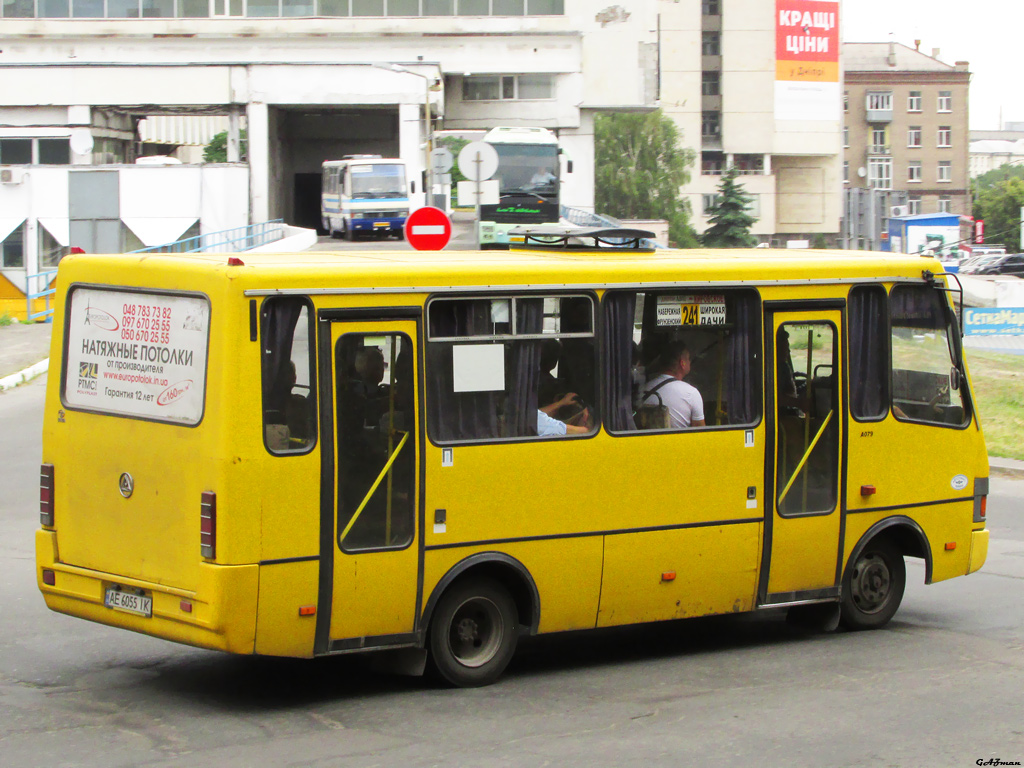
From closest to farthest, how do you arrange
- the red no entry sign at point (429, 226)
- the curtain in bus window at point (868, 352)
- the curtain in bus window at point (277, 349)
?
the curtain in bus window at point (277, 349)
the curtain in bus window at point (868, 352)
the red no entry sign at point (429, 226)

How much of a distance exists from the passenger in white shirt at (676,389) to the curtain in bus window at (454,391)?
1172 mm

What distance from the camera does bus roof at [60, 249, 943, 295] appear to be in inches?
270

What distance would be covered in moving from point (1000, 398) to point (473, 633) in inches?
670

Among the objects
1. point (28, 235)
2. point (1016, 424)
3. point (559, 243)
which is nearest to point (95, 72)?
point (28, 235)

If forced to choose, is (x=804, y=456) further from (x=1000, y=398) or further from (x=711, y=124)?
(x=711, y=124)

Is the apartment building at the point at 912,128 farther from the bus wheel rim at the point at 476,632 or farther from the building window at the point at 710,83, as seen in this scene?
the bus wheel rim at the point at 476,632

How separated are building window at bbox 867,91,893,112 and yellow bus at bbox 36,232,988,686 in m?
123

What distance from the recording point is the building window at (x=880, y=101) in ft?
414

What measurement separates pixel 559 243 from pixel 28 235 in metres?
37.9

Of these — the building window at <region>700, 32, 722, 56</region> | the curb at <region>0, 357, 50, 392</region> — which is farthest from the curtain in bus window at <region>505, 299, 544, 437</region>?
the building window at <region>700, 32, 722, 56</region>

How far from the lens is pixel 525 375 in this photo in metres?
7.60

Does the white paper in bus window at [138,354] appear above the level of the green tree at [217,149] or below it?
below

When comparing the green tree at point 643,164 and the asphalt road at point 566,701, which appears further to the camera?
the green tree at point 643,164

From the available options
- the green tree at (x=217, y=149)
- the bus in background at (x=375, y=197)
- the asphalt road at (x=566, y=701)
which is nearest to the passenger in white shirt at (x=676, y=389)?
the asphalt road at (x=566, y=701)
